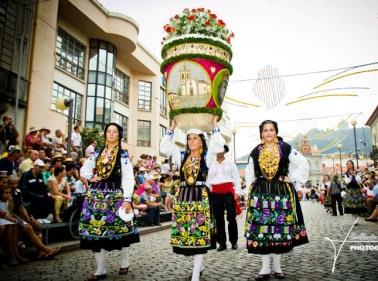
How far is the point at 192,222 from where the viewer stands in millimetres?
3881

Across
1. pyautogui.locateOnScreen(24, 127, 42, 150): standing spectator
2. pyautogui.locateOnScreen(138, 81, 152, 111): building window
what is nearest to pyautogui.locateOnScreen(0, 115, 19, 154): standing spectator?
pyautogui.locateOnScreen(24, 127, 42, 150): standing spectator

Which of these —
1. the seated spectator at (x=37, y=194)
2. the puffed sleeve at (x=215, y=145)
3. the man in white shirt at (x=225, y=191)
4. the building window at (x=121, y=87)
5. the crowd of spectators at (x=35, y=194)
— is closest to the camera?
the puffed sleeve at (x=215, y=145)

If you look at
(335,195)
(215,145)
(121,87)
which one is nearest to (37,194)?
(215,145)

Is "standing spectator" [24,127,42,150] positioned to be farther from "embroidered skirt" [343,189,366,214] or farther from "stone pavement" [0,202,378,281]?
"embroidered skirt" [343,189,366,214]

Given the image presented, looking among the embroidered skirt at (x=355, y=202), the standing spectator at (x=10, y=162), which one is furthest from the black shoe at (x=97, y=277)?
the embroidered skirt at (x=355, y=202)

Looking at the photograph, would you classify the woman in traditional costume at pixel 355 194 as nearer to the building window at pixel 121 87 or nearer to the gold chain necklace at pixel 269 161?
the gold chain necklace at pixel 269 161

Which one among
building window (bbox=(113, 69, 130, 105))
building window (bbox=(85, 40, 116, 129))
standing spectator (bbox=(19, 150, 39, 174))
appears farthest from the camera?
building window (bbox=(113, 69, 130, 105))

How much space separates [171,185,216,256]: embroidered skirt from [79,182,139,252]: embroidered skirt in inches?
28.6

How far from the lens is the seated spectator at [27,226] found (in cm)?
541

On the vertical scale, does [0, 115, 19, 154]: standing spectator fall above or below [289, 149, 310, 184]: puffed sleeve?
above

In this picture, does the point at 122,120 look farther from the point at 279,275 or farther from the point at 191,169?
the point at 279,275

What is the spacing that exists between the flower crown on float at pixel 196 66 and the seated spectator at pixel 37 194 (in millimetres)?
3904

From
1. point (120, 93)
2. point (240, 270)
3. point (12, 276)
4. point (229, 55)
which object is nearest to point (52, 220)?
point (12, 276)

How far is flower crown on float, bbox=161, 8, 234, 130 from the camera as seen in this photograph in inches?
164
